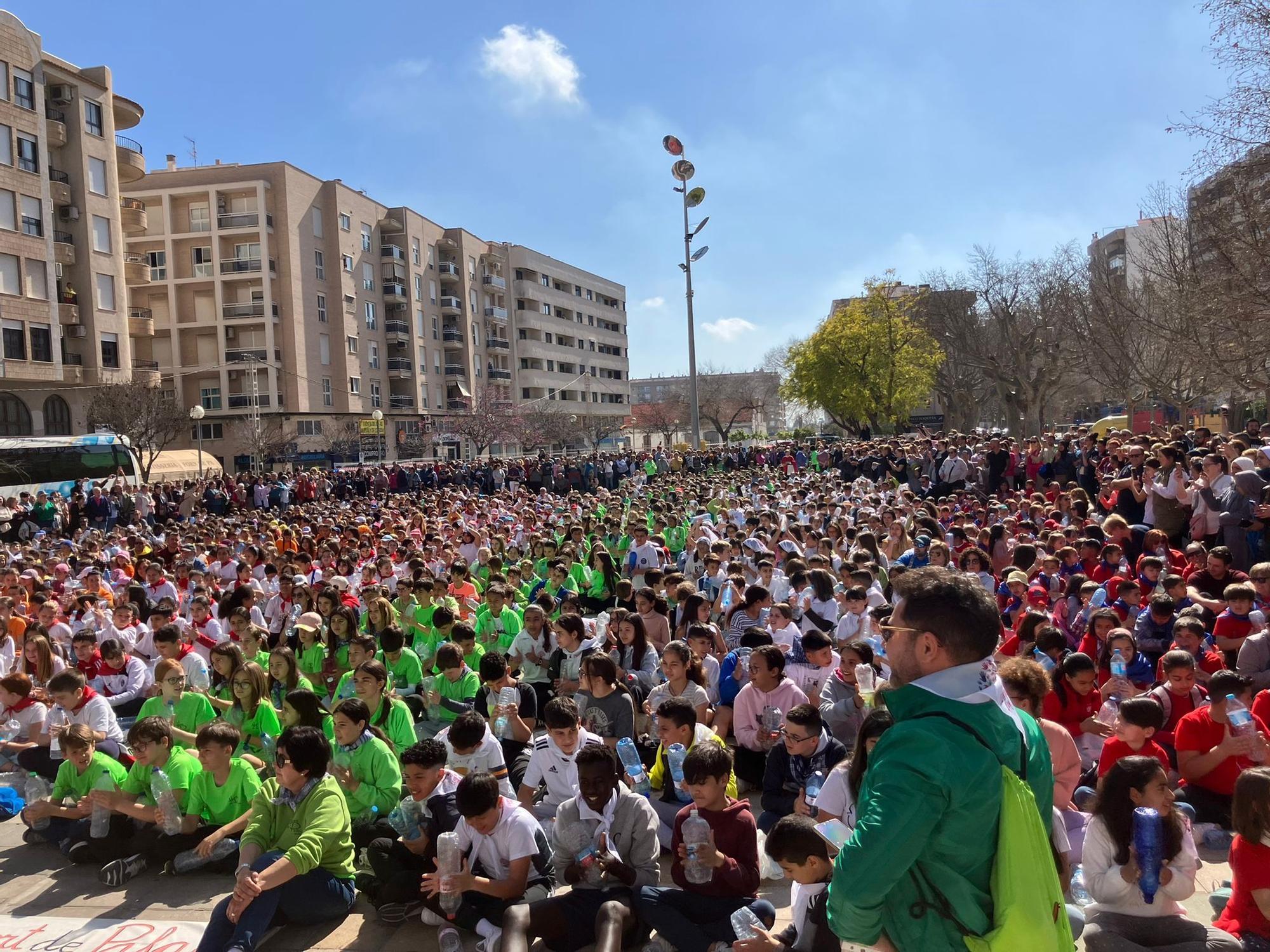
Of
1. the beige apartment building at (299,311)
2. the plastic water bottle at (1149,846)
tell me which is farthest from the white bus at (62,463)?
the plastic water bottle at (1149,846)

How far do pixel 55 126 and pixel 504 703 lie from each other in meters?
42.8

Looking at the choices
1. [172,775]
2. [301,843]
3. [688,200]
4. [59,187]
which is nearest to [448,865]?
[301,843]

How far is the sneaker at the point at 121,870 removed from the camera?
18.2 feet

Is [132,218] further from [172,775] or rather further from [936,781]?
[936,781]

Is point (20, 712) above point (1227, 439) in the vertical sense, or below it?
below

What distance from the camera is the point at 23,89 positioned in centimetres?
3581

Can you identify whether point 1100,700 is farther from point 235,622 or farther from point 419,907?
point 235,622

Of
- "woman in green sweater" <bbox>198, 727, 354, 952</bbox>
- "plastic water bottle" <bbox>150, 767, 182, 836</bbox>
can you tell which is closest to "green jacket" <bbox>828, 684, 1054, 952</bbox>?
"woman in green sweater" <bbox>198, 727, 354, 952</bbox>

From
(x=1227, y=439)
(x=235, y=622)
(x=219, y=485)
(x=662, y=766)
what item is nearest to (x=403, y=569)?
(x=235, y=622)

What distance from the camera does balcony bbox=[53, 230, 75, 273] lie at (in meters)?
37.6

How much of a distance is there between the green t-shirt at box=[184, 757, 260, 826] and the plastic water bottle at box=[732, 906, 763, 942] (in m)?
3.39

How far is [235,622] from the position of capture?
9422 millimetres

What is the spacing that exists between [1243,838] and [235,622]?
8.98m

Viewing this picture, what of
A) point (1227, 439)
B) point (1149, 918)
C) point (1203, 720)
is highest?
point (1227, 439)
